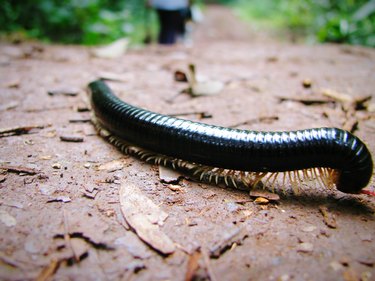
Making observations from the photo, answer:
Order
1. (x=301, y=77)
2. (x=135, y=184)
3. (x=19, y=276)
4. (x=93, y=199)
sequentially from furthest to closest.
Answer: (x=301, y=77), (x=135, y=184), (x=93, y=199), (x=19, y=276)

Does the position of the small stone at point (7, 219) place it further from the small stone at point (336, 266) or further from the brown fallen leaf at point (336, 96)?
the brown fallen leaf at point (336, 96)

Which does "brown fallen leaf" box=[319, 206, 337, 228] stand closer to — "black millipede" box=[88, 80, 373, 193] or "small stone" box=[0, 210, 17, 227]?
"black millipede" box=[88, 80, 373, 193]

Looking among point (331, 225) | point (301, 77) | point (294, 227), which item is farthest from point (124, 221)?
point (301, 77)

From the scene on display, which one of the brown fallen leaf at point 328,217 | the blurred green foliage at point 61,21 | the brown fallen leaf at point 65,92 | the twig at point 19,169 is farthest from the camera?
the blurred green foliage at point 61,21

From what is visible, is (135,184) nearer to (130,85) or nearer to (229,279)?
(229,279)

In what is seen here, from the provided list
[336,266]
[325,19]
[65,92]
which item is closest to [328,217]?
[336,266]

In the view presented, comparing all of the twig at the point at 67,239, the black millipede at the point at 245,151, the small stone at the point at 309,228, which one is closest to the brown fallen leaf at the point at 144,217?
the twig at the point at 67,239
